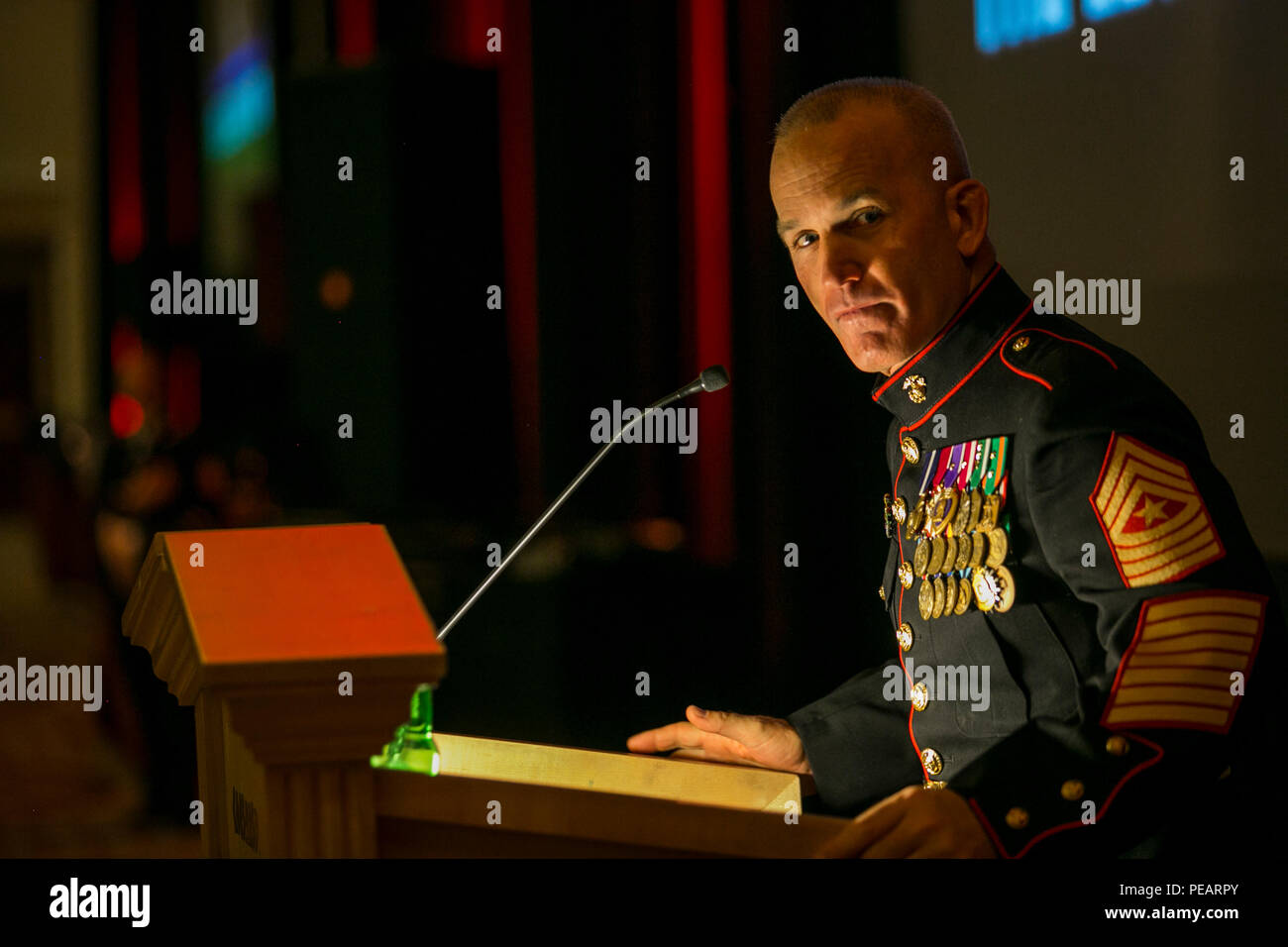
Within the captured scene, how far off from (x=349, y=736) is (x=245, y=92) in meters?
2.61

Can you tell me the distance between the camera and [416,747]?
1.49 metres

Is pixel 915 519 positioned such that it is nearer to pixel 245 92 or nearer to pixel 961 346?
pixel 961 346

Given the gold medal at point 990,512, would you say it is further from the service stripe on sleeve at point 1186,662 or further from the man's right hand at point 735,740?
the man's right hand at point 735,740

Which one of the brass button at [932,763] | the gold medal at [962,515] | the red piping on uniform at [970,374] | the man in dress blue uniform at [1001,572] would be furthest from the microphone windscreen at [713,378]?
the brass button at [932,763]

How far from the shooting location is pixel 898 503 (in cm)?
178

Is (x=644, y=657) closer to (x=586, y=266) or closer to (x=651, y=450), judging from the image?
(x=651, y=450)

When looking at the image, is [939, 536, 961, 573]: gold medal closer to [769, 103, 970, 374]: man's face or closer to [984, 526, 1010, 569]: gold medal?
[984, 526, 1010, 569]: gold medal

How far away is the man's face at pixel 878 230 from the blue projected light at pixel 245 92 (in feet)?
6.25

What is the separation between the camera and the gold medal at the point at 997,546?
1.56 metres

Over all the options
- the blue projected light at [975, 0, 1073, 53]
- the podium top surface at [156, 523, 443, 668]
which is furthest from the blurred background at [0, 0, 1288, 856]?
the podium top surface at [156, 523, 443, 668]

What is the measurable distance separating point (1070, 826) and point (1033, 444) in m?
0.43

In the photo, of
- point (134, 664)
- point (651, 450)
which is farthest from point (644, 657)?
point (134, 664)

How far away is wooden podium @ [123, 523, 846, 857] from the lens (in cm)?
99

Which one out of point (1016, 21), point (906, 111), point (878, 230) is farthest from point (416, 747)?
point (1016, 21)
